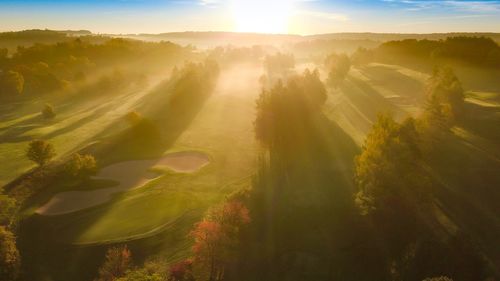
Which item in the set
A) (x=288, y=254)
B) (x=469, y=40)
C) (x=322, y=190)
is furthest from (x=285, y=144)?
(x=469, y=40)

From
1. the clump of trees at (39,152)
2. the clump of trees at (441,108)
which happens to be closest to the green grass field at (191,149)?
the clump of trees at (441,108)

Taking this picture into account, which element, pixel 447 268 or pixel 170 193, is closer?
pixel 447 268

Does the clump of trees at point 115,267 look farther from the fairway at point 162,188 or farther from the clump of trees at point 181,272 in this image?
the fairway at point 162,188

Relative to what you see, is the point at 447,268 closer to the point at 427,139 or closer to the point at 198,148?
the point at 427,139

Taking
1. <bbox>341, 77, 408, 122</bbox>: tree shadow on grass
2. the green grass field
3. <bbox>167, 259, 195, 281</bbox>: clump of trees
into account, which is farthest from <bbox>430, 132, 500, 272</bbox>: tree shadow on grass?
<bbox>167, 259, 195, 281</bbox>: clump of trees

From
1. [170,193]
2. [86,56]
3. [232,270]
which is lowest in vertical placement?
[232,270]

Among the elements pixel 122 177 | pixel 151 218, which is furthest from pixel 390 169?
pixel 122 177

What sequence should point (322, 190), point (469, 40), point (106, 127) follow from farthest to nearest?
1. point (469, 40)
2. point (106, 127)
3. point (322, 190)
